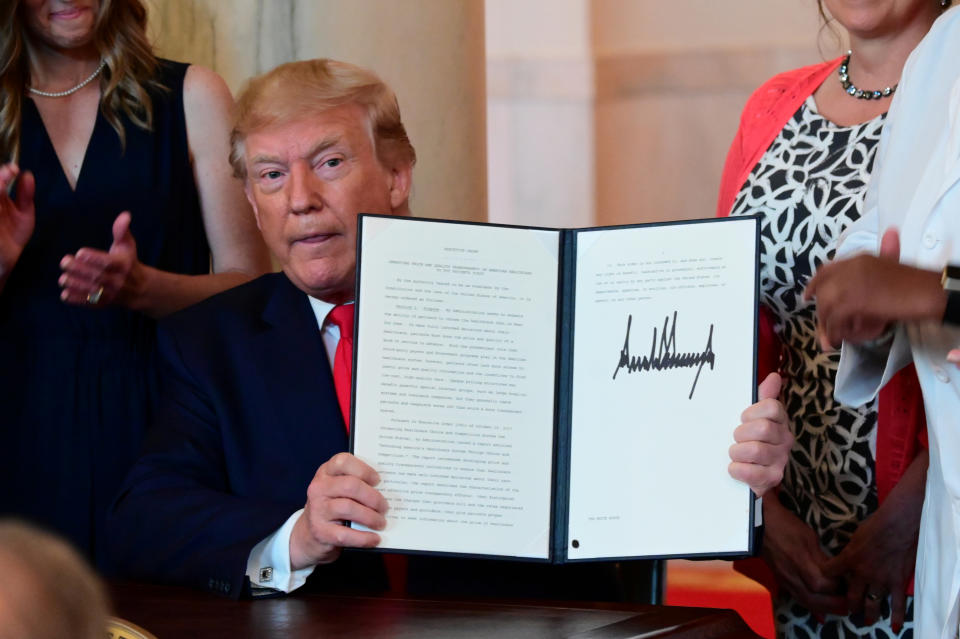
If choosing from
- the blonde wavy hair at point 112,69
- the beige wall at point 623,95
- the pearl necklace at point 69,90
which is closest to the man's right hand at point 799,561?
the blonde wavy hair at point 112,69

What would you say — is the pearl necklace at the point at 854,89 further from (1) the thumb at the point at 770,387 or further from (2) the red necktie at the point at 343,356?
(2) the red necktie at the point at 343,356

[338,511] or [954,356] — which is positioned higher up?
[954,356]

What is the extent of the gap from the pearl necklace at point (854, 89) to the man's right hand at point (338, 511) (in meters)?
1.23

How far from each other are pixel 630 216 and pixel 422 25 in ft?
7.49

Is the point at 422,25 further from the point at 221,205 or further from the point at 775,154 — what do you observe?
the point at 775,154

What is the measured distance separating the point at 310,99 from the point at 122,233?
0.45 meters

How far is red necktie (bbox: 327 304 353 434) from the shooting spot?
2309 mm

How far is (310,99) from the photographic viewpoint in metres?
2.38

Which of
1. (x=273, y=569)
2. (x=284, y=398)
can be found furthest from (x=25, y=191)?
(x=273, y=569)

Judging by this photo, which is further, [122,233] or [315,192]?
[122,233]

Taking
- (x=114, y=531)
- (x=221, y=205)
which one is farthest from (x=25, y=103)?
(x=114, y=531)

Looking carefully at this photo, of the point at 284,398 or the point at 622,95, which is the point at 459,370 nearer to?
the point at 284,398

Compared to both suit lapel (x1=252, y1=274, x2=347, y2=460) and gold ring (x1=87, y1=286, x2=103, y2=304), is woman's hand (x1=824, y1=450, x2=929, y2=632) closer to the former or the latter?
suit lapel (x1=252, y1=274, x2=347, y2=460)

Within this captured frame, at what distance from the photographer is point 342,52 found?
322 cm
